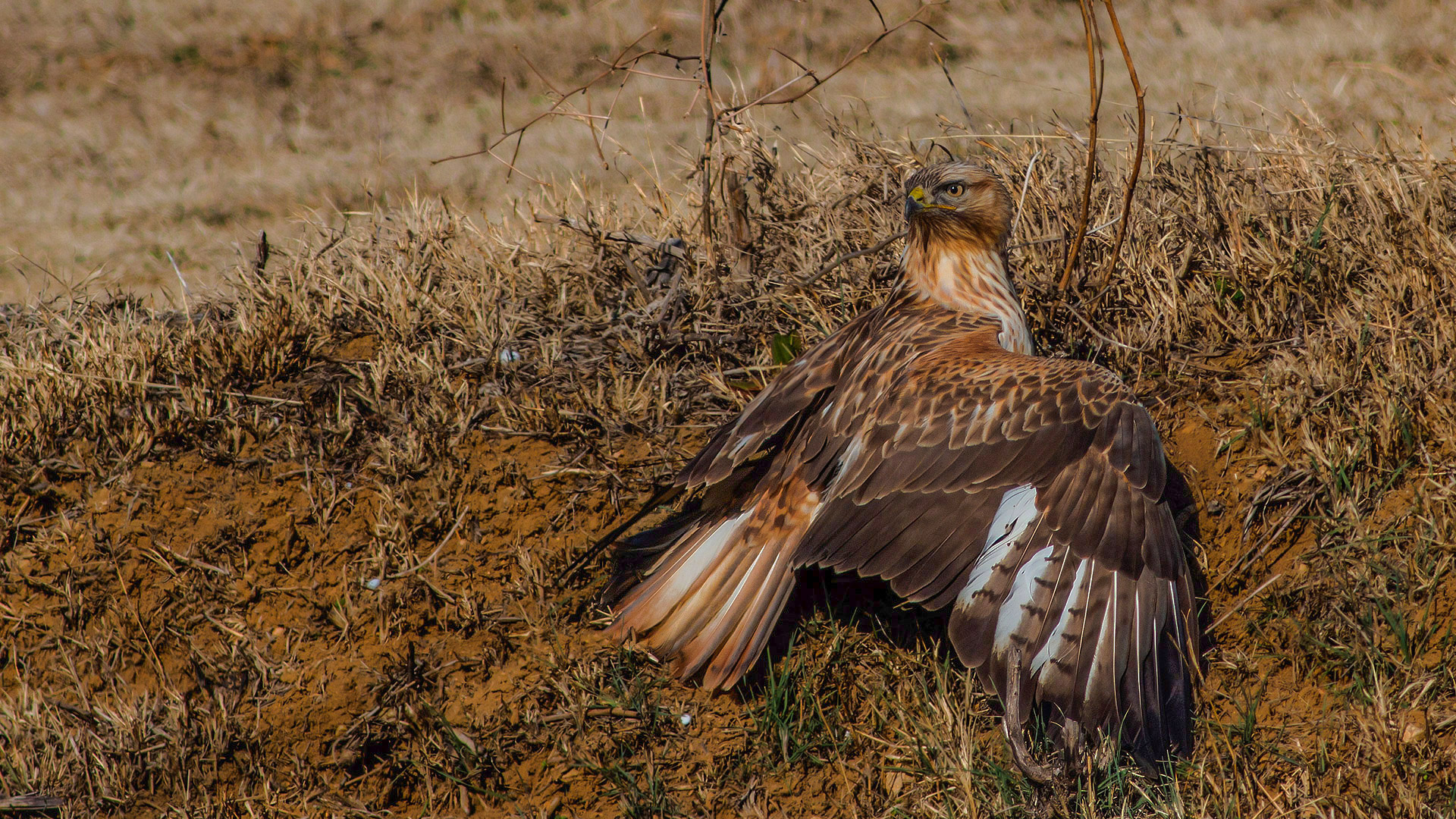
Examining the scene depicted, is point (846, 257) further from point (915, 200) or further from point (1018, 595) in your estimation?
point (1018, 595)

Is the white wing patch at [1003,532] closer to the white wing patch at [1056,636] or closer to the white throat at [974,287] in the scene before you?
the white wing patch at [1056,636]

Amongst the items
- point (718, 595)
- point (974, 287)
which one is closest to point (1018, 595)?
point (718, 595)

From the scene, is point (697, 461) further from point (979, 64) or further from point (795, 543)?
point (979, 64)

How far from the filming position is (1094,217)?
4.23 m

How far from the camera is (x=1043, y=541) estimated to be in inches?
119

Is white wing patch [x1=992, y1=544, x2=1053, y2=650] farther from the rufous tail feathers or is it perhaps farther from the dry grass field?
the rufous tail feathers

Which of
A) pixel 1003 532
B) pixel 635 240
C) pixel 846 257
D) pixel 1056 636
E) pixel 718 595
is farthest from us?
pixel 635 240

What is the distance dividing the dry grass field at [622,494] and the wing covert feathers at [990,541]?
0.18 meters

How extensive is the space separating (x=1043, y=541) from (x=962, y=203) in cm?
128

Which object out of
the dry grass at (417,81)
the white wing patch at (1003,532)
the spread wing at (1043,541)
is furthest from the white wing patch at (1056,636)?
Result: the dry grass at (417,81)

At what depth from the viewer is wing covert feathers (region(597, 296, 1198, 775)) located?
2.95 m

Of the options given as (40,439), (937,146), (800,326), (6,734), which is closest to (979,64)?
(937,146)

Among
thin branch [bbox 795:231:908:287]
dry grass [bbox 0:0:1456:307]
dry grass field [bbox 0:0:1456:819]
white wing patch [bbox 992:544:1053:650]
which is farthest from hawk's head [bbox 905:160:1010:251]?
dry grass [bbox 0:0:1456:307]

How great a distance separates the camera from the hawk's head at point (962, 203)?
3.79m
